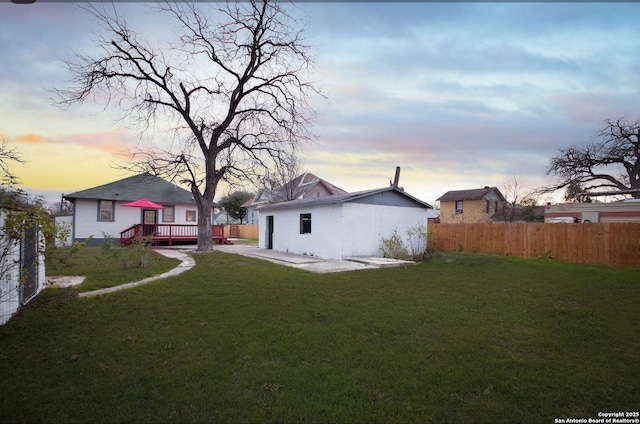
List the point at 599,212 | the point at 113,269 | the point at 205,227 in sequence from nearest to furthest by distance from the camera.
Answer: the point at 113,269
the point at 205,227
the point at 599,212

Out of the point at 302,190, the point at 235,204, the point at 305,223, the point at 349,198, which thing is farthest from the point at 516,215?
the point at 235,204

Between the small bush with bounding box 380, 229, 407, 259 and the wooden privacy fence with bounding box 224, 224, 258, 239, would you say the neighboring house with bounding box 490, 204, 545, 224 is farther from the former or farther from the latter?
the wooden privacy fence with bounding box 224, 224, 258, 239

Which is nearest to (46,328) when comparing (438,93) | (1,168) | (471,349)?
(471,349)

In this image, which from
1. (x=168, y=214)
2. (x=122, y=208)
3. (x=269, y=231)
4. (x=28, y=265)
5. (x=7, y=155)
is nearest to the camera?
(x=28, y=265)

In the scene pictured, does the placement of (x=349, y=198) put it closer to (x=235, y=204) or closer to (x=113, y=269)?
(x=113, y=269)

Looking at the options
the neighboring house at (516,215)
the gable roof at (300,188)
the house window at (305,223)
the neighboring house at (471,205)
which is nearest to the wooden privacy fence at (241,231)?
the gable roof at (300,188)

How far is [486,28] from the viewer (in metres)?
9.83

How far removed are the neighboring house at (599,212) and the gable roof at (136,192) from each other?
76.2ft

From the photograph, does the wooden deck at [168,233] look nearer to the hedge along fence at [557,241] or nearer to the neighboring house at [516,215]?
the hedge along fence at [557,241]

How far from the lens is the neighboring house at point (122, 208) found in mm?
20734

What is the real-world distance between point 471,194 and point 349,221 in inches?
1032

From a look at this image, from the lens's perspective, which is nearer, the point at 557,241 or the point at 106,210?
the point at 557,241

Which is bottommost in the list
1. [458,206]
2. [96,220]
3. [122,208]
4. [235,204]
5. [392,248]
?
[392,248]

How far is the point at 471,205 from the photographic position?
3506 cm
